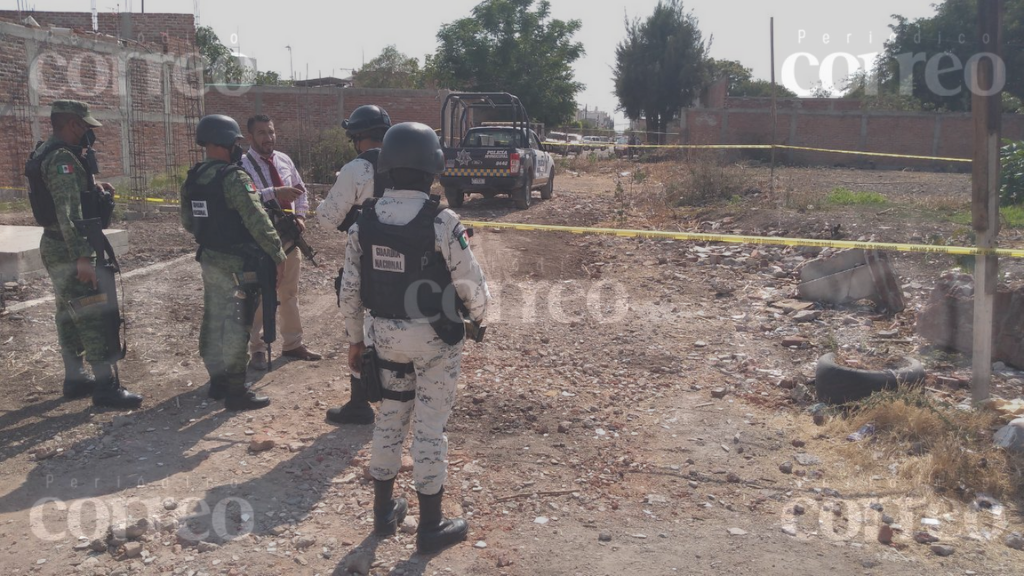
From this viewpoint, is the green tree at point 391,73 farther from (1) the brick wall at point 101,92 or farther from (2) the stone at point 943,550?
(2) the stone at point 943,550

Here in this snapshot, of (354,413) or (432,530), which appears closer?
(432,530)

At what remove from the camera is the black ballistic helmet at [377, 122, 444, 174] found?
3.17 m

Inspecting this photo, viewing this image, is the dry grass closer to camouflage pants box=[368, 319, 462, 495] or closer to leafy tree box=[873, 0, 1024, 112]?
camouflage pants box=[368, 319, 462, 495]

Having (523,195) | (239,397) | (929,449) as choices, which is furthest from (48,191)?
(523,195)

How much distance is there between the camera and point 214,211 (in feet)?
15.1

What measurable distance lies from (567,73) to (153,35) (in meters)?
19.3

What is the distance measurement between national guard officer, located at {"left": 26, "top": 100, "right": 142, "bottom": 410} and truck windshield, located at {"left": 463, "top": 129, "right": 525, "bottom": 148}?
10738mm

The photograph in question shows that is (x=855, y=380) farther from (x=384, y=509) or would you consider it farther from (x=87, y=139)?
(x=87, y=139)

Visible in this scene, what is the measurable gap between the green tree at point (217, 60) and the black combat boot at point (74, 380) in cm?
3026

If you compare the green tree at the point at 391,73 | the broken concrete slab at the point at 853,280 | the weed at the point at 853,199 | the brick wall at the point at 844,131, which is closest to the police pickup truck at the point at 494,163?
the weed at the point at 853,199

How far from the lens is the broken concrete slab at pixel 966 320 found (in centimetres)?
550

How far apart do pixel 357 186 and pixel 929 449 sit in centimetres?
342

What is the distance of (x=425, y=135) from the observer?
3250 millimetres

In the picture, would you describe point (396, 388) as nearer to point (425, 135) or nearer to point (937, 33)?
point (425, 135)
